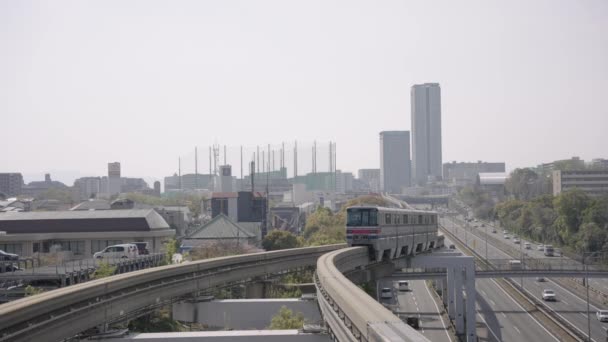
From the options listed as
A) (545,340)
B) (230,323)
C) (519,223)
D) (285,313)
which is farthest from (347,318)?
(519,223)

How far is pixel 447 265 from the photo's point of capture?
43.3 m

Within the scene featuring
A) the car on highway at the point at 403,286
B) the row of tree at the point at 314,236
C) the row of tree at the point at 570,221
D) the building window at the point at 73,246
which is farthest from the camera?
the row of tree at the point at 570,221

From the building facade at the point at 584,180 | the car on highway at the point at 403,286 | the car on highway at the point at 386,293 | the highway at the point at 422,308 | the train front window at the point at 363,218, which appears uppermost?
the building facade at the point at 584,180

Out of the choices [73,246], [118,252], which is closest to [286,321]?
[118,252]

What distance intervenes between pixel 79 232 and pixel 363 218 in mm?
21181

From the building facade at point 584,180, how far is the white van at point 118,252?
122 m

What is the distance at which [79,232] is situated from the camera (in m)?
45.3

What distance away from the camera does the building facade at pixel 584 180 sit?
474 feet

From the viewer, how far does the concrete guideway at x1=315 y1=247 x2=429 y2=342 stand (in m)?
10.8

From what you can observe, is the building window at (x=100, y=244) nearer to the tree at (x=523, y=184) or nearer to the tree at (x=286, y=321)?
the tree at (x=286, y=321)

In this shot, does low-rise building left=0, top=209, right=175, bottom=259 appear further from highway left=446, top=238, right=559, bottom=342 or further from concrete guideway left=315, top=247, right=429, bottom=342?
concrete guideway left=315, top=247, right=429, bottom=342

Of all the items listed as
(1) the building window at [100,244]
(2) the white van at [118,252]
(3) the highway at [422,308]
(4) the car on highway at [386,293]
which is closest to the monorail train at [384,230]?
(3) the highway at [422,308]

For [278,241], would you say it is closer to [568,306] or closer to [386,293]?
[386,293]

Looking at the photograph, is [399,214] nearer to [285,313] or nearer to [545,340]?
[545,340]
